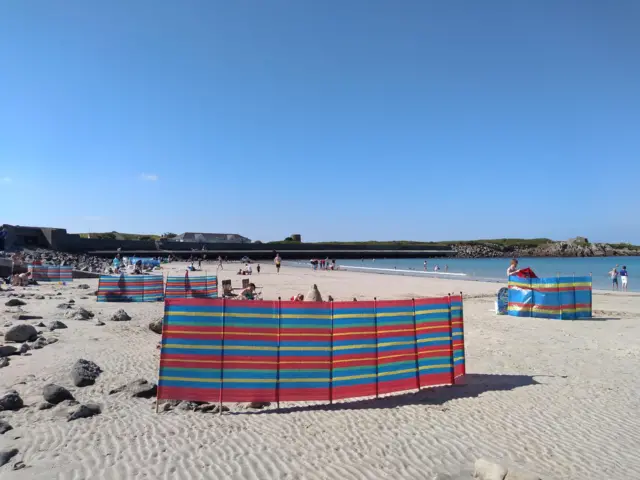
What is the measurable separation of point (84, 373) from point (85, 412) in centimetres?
203

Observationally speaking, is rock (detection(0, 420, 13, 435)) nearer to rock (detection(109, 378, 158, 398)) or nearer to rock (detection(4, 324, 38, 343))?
rock (detection(109, 378, 158, 398))

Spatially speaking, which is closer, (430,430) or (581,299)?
(430,430)

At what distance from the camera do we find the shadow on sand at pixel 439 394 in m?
6.76

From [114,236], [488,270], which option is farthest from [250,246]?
[488,270]

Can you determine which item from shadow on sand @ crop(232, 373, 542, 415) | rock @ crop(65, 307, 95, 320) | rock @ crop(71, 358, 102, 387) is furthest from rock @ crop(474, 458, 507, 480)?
rock @ crop(65, 307, 95, 320)

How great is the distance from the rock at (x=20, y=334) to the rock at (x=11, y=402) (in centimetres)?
509

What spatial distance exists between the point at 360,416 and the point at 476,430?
1592mm

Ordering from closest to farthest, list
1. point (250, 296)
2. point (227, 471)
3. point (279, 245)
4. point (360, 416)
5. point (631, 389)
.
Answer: point (227, 471) → point (360, 416) → point (631, 389) → point (250, 296) → point (279, 245)

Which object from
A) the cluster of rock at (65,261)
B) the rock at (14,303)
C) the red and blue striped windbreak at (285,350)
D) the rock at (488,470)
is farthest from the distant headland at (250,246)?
the rock at (488,470)

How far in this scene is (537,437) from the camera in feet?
18.9

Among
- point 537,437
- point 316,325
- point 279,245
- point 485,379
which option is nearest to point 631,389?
point 485,379

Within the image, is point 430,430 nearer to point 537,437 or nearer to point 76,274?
point 537,437

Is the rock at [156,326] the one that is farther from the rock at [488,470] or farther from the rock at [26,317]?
the rock at [488,470]

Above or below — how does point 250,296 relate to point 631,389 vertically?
above
